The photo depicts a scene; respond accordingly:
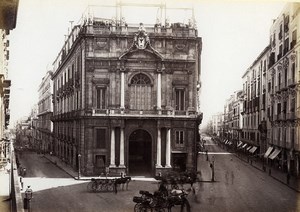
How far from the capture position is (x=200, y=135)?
42.5 feet

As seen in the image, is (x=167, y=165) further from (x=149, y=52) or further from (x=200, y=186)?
(x=149, y=52)

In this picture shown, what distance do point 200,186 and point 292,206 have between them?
8.52 ft

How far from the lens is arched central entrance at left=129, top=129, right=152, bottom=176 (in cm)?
1131

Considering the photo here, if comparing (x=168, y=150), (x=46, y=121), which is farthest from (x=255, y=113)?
(x=46, y=121)

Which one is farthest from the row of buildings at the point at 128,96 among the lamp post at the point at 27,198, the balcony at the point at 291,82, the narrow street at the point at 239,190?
the balcony at the point at 291,82

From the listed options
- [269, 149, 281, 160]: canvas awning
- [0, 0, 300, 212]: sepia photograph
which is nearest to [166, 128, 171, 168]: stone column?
[0, 0, 300, 212]: sepia photograph

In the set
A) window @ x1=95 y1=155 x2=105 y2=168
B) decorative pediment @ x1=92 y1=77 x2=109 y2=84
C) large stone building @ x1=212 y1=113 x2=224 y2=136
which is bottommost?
window @ x1=95 y1=155 x2=105 y2=168

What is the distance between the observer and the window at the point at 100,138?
38.2ft

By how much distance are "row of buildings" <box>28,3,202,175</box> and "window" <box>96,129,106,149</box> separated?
0.09 ft

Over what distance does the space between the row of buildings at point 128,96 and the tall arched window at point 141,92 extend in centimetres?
3

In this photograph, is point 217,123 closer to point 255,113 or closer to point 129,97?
point 255,113

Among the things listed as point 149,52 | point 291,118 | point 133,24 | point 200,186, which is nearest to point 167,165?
point 200,186

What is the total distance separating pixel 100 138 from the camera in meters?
11.8

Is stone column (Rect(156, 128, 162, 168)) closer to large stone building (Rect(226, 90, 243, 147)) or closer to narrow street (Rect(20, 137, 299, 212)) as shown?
narrow street (Rect(20, 137, 299, 212))
